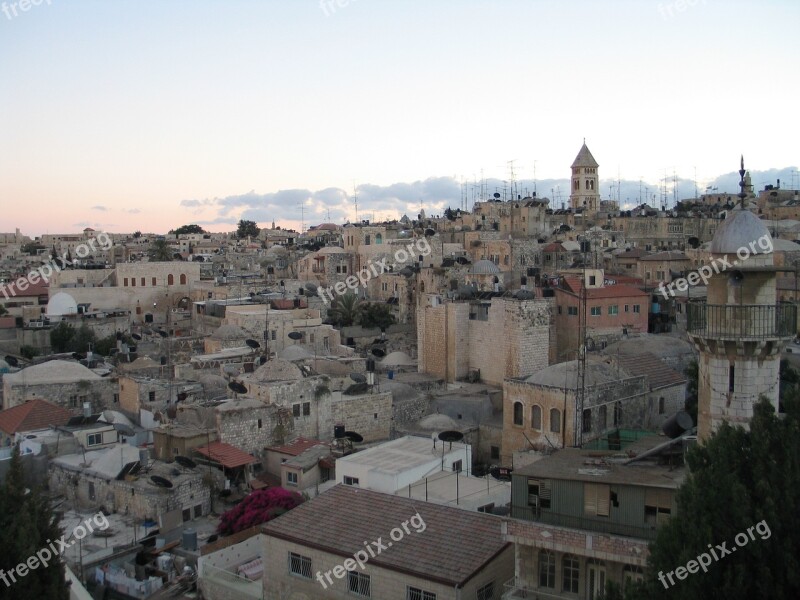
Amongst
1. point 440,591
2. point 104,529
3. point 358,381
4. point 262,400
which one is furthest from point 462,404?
point 440,591

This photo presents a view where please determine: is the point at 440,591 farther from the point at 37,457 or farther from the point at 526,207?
the point at 526,207

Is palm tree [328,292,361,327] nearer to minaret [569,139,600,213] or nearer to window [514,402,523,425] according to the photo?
window [514,402,523,425]

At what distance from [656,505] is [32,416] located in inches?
689

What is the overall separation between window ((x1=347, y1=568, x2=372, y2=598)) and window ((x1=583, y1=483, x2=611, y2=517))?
357cm

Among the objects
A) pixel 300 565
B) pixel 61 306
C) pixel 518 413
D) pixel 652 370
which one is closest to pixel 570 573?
pixel 300 565

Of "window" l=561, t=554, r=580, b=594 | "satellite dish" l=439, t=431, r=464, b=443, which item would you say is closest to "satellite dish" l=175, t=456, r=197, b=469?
"satellite dish" l=439, t=431, r=464, b=443

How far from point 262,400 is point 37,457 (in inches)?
217

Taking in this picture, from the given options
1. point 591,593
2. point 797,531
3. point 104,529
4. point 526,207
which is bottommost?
point 104,529

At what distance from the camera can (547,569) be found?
11266mm

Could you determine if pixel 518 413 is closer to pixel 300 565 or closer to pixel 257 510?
pixel 257 510

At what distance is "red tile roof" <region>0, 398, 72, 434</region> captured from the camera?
21.7 meters

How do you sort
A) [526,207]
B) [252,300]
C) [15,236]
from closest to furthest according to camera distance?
[252,300]
[526,207]
[15,236]

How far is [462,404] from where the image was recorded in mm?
24188

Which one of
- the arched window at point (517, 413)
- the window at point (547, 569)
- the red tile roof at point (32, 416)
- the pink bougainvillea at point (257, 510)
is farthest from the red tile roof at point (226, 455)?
the window at point (547, 569)
